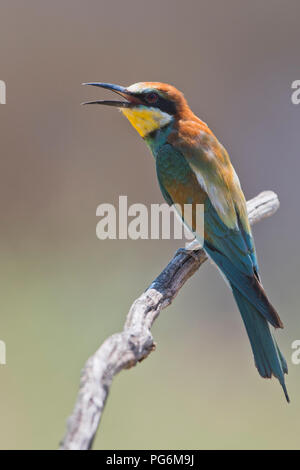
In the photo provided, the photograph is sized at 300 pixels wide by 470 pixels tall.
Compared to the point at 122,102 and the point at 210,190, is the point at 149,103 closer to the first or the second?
the point at 122,102

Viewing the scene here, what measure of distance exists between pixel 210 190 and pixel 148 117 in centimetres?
34

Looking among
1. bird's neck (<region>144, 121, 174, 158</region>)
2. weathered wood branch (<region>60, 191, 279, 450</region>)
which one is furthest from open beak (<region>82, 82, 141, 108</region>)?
weathered wood branch (<region>60, 191, 279, 450</region>)

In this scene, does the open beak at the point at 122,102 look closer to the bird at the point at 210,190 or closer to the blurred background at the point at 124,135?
the bird at the point at 210,190

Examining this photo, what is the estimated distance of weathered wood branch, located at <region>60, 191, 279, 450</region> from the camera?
0.92 metres

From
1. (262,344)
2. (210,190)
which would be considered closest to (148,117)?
(210,190)

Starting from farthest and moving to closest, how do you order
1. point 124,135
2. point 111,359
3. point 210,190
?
1. point 124,135
2. point 210,190
3. point 111,359

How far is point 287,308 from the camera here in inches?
Answer: 126

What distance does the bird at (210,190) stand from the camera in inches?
67.0

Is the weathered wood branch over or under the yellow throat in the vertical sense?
under

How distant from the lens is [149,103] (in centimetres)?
204

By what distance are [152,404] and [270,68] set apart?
7.39ft

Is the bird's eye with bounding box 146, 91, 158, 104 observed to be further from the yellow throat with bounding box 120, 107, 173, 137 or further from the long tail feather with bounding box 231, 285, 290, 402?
the long tail feather with bounding box 231, 285, 290, 402

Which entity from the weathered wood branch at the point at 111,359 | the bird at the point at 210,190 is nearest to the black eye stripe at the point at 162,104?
the bird at the point at 210,190
